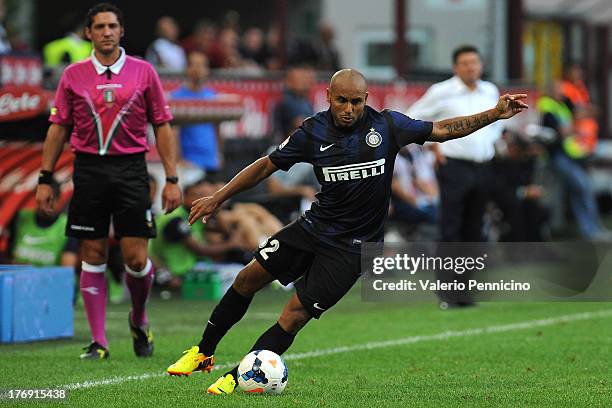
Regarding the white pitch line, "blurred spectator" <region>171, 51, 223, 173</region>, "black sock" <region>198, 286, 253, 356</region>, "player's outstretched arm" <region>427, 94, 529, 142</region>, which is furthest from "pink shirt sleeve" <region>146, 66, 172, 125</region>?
"blurred spectator" <region>171, 51, 223, 173</region>

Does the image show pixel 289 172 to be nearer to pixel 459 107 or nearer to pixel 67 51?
pixel 67 51

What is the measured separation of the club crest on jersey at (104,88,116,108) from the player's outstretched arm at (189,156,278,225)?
202 cm

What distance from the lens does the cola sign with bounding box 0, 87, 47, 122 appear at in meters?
14.6

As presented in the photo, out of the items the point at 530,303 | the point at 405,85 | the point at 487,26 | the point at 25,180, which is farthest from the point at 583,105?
the point at 25,180

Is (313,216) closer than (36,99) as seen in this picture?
Yes

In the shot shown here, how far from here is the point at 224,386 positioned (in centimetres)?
836

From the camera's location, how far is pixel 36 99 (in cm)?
1471

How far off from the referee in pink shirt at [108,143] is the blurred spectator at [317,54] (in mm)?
10978

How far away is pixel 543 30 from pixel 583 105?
368 cm

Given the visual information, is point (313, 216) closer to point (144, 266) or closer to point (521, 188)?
point (144, 266)

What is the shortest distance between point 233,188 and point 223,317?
0.82m

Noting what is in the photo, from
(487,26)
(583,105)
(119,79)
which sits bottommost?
(583,105)

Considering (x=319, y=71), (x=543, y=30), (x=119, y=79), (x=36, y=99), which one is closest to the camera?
(x=119, y=79)

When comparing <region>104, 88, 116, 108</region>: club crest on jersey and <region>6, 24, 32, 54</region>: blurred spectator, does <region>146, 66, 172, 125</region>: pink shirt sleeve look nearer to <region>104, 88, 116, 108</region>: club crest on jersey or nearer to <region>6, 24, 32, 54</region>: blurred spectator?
<region>104, 88, 116, 108</region>: club crest on jersey
